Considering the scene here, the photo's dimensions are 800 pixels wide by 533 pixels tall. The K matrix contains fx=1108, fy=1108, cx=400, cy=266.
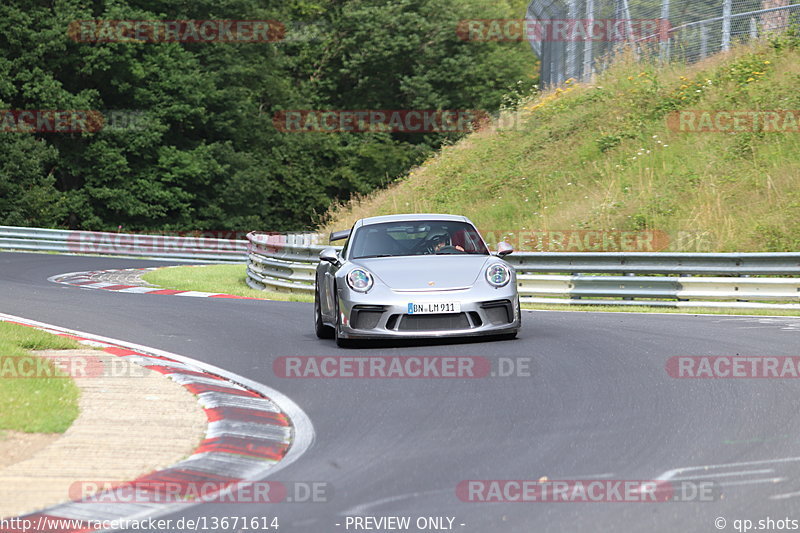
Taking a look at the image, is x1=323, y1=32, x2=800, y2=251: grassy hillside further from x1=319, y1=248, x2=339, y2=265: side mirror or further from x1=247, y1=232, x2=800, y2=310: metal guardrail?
x1=319, y1=248, x2=339, y2=265: side mirror

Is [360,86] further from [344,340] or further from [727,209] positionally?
[344,340]

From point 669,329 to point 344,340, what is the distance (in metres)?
3.61

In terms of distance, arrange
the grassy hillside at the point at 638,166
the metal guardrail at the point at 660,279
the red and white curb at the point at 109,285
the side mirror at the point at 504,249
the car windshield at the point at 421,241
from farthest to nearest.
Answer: the grassy hillside at the point at 638,166 → the red and white curb at the point at 109,285 → the metal guardrail at the point at 660,279 → the car windshield at the point at 421,241 → the side mirror at the point at 504,249

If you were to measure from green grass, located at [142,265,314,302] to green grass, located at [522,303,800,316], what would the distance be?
4.11m

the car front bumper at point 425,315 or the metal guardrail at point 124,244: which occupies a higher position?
the car front bumper at point 425,315

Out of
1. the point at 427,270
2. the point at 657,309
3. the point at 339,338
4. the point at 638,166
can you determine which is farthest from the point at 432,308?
the point at 638,166

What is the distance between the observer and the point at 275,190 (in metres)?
54.4

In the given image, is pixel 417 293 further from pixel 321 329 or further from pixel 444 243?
pixel 321 329

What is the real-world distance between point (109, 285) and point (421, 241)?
36.8 ft

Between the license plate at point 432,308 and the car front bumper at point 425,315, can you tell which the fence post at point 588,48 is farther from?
the license plate at point 432,308

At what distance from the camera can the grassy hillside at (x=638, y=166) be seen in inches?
776

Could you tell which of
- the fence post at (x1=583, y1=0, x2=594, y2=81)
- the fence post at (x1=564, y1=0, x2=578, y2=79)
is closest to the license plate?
the fence post at (x1=583, y1=0, x2=594, y2=81)

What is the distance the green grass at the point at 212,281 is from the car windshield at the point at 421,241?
19.7 ft

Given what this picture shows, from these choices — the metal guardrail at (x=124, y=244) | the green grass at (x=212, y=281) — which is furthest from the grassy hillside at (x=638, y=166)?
the metal guardrail at (x=124, y=244)
